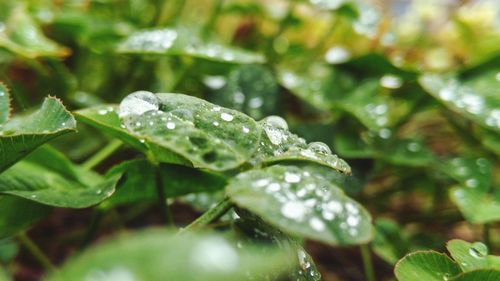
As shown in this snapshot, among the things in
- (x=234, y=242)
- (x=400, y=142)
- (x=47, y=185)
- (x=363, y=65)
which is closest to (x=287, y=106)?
(x=363, y=65)

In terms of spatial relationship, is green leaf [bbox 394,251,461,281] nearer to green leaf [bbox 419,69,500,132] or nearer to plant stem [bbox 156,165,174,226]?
plant stem [bbox 156,165,174,226]

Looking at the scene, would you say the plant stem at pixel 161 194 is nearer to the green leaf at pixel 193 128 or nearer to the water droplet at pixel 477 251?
the green leaf at pixel 193 128

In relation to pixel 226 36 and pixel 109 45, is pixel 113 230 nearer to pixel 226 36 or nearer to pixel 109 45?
pixel 109 45

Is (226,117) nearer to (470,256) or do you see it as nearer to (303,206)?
(303,206)

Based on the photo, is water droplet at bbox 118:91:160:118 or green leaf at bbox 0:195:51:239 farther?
green leaf at bbox 0:195:51:239

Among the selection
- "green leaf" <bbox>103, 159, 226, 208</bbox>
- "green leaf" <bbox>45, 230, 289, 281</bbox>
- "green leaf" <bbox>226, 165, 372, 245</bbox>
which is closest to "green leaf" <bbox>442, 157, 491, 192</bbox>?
"green leaf" <bbox>103, 159, 226, 208</bbox>

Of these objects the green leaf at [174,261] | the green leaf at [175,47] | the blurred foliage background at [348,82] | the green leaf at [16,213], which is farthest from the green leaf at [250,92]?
the green leaf at [174,261]

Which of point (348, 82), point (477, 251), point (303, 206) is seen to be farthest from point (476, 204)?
point (303, 206)
